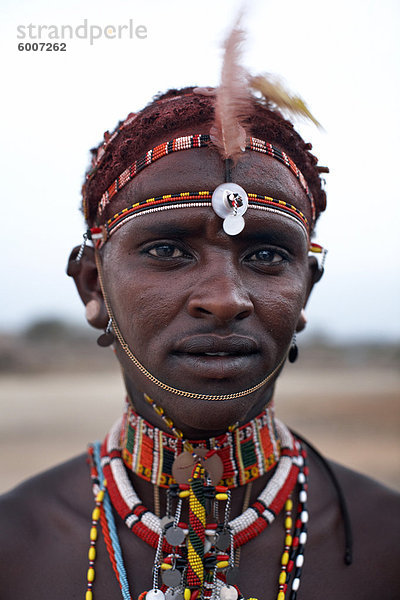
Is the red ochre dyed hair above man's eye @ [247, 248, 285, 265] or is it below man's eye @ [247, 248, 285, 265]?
above

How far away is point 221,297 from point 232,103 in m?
0.76

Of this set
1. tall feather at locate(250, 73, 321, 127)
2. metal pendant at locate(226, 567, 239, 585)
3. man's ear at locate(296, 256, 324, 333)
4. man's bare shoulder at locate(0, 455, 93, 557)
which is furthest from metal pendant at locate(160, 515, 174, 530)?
tall feather at locate(250, 73, 321, 127)

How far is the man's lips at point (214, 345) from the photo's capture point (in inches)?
79.1

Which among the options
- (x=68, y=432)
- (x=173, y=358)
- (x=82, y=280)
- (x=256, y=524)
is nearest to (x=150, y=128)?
(x=82, y=280)

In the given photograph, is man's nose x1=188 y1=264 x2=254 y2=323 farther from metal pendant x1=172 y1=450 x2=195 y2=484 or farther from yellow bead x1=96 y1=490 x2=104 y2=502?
yellow bead x1=96 y1=490 x2=104 y2=502

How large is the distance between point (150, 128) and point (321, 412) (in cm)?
1422

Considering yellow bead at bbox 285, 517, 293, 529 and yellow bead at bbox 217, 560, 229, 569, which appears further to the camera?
yellow bead at bbox 285, 517, 293, 529

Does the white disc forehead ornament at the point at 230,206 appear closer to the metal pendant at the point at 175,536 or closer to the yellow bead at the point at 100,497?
the metal pendant at the point at 175,536

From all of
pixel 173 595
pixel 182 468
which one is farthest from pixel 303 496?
pixel 173 595

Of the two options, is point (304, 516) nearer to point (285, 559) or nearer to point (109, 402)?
point (285, 559)

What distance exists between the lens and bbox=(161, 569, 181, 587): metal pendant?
2.08m

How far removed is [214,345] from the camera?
2012mm

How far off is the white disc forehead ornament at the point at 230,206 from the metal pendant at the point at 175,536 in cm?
110

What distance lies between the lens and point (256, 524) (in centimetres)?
232
